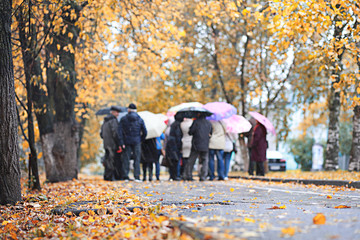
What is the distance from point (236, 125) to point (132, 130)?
3.89 metres

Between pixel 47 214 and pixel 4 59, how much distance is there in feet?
8.35

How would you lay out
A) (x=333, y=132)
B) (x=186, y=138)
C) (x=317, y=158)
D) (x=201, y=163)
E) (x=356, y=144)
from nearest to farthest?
(x=201, y=163)
(x=186, y=138)
(x=356, y=144)
(x=333, y=132)
(x=317, y=158)

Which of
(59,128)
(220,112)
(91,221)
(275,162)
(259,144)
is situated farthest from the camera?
(275,162)

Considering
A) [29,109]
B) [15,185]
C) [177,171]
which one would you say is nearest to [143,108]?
[177,171]

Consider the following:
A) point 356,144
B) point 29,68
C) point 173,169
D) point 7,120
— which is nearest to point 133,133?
point 173,169

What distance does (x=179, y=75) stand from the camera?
28.9 metres

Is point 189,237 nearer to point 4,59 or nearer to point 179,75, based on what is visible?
point 4,59

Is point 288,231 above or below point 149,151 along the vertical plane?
below

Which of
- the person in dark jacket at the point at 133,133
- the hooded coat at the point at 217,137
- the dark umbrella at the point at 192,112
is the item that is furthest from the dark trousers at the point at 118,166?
the hooded coat at the point at 217,137

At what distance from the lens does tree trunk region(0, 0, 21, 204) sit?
797cm

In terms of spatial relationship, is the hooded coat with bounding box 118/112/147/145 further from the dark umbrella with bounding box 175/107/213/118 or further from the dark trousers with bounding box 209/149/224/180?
the dark trousers with bounding box 209/149/224/180

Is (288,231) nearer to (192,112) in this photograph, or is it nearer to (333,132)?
(192,112)

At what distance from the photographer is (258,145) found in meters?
18.6

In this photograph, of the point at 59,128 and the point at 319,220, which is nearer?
the point at 319,220
